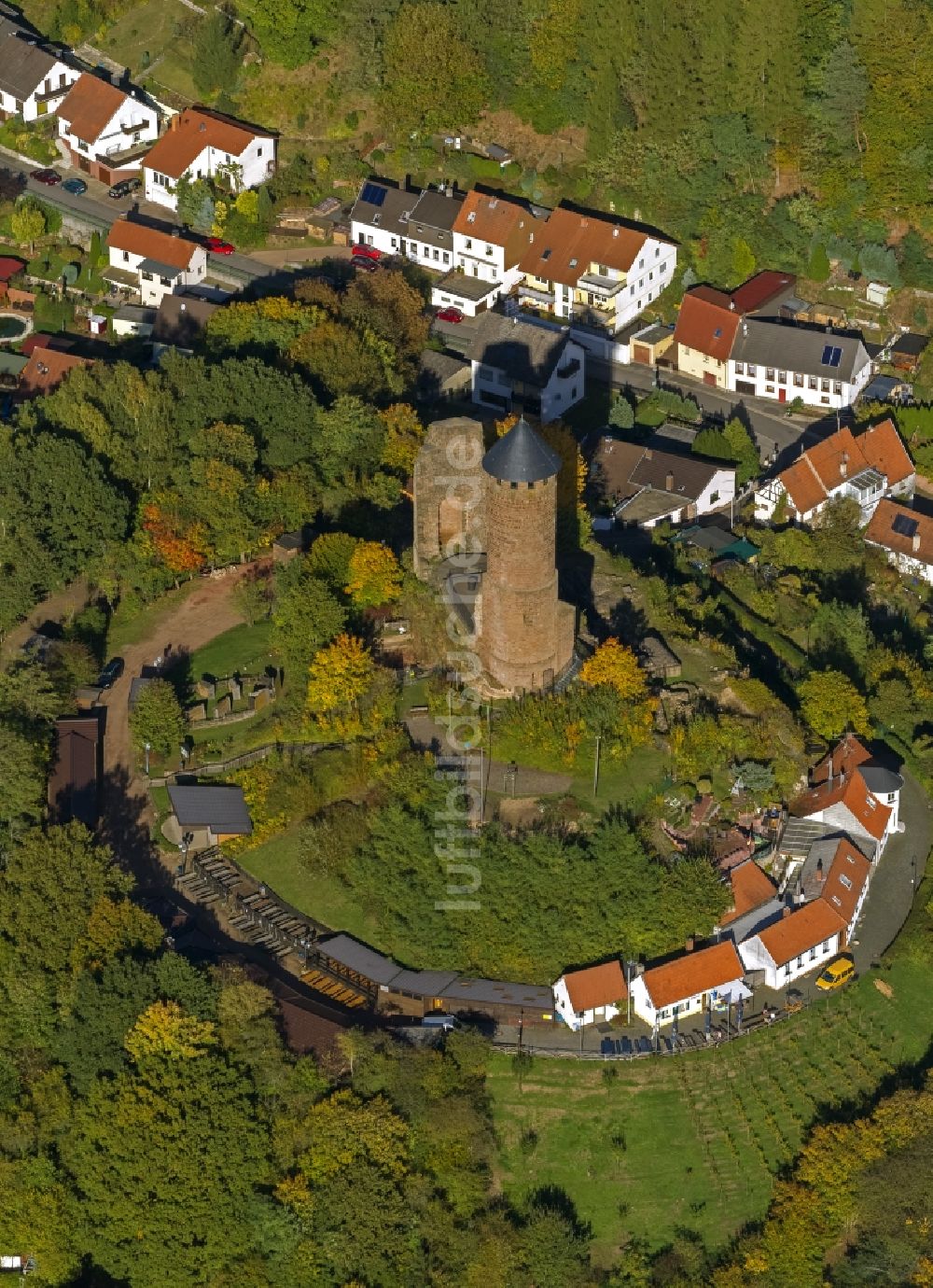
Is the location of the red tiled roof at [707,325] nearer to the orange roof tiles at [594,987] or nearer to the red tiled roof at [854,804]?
the red tiled roof at [854,804]

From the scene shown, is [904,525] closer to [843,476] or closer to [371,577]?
[843,476]

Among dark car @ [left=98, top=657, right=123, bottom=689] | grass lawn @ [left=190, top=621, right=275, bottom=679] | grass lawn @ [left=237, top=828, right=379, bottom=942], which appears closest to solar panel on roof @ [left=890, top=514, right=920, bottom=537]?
grass lawn @ [left=190, top=621, right=275, bottom=679]

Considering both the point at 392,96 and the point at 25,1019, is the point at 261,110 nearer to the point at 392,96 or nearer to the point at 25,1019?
the point at 392,96

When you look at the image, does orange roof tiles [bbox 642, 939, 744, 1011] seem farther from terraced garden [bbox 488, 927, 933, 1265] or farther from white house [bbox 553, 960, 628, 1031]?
terraced garden [bbox 488, 927, 933, 1265]

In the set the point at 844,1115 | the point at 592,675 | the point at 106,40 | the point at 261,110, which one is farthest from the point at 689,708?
the point at 106,40

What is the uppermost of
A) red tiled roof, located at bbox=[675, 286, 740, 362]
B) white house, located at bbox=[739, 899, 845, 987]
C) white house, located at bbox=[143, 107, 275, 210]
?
white house, located at bbox=[143, 107, 275, 210]

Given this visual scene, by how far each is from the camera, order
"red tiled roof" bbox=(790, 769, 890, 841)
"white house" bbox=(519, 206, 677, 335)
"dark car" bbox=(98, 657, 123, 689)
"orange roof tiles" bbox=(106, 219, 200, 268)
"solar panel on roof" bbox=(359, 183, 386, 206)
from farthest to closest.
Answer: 1. "solar panel on roof" bbox=(359, 183, 386, 206)
2. "orange roof tiles" bbox=(106, 219, 200, 268)
3. "white house" bbox=(519, 206, 677, 335)
4. "dark car" bbox=(98, 657, 123, 689)
5. "red tiled roof" bbox=(790, 769, 890, 841)

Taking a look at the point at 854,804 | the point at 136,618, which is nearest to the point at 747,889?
the point at 854,804
